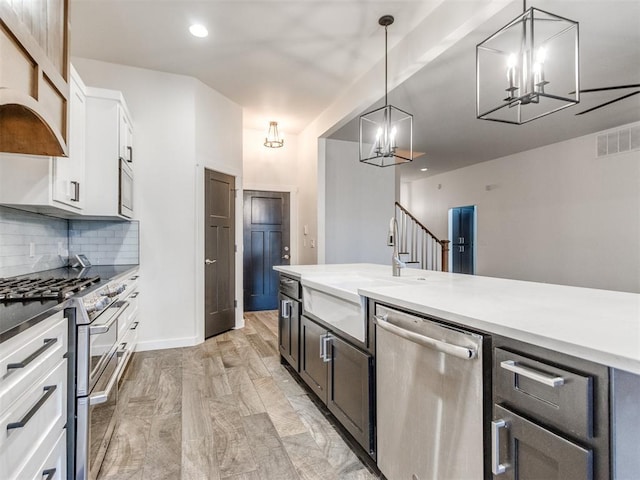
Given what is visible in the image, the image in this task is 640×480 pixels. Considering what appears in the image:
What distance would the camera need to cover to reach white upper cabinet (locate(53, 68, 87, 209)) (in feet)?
7.38

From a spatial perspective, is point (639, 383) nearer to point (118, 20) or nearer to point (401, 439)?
point (401, 439)

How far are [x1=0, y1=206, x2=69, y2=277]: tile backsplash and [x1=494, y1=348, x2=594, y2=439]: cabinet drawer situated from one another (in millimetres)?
2795

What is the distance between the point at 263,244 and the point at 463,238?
4.89m

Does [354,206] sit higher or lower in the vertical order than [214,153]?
lower

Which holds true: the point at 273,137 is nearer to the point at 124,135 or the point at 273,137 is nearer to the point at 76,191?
the point at 124,135

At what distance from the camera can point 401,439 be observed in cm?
142

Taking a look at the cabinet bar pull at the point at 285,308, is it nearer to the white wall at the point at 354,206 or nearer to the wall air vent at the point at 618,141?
the white wall at the point at 354,206

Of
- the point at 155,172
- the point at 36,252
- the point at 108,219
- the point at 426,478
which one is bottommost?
the point at 426,478

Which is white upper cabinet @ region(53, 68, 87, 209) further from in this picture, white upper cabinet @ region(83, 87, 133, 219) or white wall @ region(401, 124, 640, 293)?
white wall @ region(401, 124, 640, 293)

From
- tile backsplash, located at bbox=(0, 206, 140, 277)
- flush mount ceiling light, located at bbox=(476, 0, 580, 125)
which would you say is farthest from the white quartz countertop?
tile backsplash, located at bbox=(0, 206, 140, 277)

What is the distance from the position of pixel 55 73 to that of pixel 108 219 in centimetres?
212

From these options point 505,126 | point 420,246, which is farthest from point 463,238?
point 505,126

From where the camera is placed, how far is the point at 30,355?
44.9 inches

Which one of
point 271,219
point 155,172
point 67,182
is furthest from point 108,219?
point 271,219
